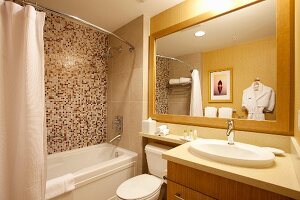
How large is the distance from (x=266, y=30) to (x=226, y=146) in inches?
37.2

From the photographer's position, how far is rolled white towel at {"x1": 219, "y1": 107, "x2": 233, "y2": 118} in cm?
142

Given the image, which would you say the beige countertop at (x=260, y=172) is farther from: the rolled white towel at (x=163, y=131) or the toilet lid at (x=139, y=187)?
the rolled white towel at (x=163, y=131)

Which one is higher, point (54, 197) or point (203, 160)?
point (203, 160)

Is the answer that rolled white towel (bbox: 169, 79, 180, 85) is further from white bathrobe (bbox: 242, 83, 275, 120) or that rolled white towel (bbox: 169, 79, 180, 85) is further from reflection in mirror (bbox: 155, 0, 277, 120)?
white bathrobe (bbox: 242, 83, 275, 120)

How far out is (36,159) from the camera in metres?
1.08

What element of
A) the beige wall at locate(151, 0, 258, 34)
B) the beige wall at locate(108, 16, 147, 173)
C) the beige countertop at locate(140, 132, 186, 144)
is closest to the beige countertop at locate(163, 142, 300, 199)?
the beige countertop at locate(140, 132, 186, 144)

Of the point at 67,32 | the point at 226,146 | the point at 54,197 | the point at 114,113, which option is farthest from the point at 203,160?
the point at 67,32

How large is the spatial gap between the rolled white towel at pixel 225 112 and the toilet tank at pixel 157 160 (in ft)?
2.09

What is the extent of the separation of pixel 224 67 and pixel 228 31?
0.33m

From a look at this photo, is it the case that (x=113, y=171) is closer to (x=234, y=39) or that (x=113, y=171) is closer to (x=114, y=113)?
(x=114, y=113)

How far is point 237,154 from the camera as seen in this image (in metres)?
1.16

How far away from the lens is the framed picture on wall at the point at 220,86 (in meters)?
1.45

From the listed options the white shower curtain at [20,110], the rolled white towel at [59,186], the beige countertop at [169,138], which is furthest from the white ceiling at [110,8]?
the rolled white towel at [59,186]

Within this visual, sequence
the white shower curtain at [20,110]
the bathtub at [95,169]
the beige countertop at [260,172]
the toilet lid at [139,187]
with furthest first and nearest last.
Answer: the bathtub at [95,169], the toilet lid at [139,187], the white shower curtain at [20,110], the beige countertop at [260,172]
